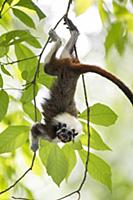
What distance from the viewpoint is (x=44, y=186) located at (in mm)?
4156

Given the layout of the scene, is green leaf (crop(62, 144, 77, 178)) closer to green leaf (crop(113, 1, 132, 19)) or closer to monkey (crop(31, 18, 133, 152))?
monkey (crop(31, 18, 133, 152))

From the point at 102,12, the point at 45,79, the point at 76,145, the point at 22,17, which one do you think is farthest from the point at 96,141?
the point at 102,12

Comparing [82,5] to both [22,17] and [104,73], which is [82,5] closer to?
[22,17]

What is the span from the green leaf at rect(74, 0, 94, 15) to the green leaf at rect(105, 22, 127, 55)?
8 centimetres

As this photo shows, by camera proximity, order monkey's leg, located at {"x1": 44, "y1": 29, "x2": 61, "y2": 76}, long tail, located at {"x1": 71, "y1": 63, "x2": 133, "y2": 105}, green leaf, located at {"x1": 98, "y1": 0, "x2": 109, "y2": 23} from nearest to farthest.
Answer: long tail, located at {"x1": 71, "y1": 63, "x2": 133, "y2": 105}
monkey's leg, located at {"x1": 44, "y1": 29, "x2": 61, "y2": 76}
green leaf, located at {"x1": 98, "y1": 0, "x2": 109, "y2": 23}

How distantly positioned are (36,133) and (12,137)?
1.8 inches

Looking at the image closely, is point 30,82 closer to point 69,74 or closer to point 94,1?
point 69,74

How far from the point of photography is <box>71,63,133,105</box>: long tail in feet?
3.54

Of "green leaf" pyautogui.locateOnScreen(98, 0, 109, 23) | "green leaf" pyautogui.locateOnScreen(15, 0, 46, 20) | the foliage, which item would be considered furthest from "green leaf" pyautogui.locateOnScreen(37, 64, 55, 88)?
"green leaf" pyautogui.locateOnScreen(98, 0, 109, 23)

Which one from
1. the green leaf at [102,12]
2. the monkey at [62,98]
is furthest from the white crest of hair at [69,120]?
the green leaf at [102,12]

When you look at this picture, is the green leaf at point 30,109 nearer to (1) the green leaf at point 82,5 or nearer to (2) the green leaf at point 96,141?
(2) the green leaf at point 96,141

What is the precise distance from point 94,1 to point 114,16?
0.20 feet

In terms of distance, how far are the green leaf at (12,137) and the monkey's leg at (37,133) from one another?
0.02 m

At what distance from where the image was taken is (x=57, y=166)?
1.21 m
